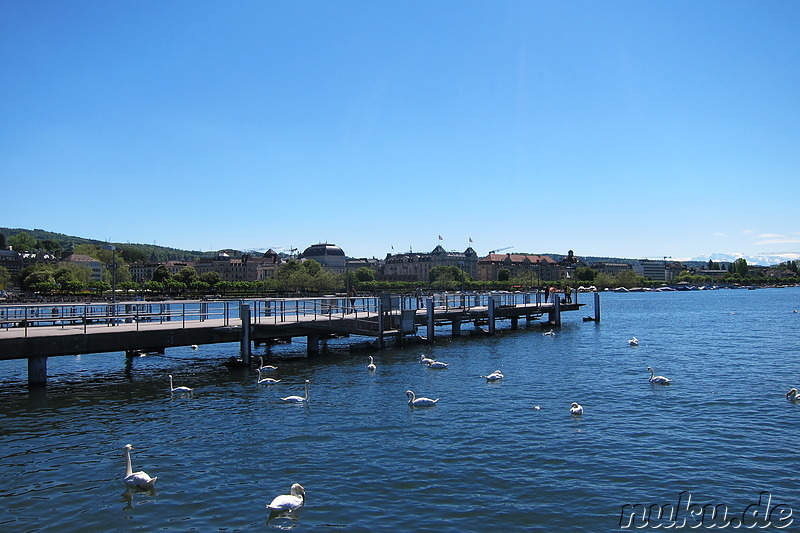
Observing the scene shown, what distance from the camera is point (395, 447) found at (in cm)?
1830

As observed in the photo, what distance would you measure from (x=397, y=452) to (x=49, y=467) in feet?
31.1

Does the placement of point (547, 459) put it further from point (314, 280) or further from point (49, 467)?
point (314, 280)

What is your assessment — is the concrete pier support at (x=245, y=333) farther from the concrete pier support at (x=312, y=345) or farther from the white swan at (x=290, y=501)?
the white swan at (x=290, y=501)

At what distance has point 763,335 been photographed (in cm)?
5394

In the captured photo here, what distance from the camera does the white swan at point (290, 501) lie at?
1345 centimetres

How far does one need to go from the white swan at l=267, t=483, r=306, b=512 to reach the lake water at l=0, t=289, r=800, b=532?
0.24m

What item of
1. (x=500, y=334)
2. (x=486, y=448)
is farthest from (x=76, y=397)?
(x=500, y=334)
